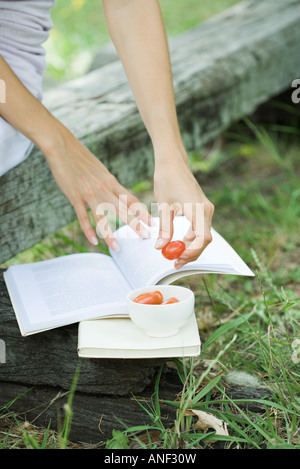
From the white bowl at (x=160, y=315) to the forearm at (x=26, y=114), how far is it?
0.56m

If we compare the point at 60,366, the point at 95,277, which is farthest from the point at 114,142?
the point at 60,366

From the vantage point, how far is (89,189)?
172 cm

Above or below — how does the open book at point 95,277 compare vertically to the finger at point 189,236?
below

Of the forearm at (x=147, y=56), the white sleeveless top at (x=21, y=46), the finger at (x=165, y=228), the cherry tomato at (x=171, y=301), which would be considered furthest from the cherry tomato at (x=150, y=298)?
the white sleeveless top at (x=21, y=46)

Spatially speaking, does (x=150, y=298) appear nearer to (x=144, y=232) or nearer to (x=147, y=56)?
(x=144, y=232)

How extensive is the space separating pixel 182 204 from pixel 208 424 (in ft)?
Answer: 1.74

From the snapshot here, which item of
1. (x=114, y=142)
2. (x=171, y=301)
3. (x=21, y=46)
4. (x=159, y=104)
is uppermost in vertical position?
(x=21, y=46)

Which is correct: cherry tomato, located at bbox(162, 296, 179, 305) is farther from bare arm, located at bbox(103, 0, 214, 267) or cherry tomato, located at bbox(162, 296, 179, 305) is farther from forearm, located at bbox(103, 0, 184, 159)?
forearm, located at bbox(103, 0, 184, 159)

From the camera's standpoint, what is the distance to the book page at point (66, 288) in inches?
56.9

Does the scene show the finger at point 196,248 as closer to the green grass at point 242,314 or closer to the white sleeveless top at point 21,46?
the green grass at point 242,314

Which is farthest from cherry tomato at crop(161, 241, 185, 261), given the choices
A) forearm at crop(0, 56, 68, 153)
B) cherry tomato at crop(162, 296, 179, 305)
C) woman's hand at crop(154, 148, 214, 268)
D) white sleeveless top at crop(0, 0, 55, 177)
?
white sleeveless top at crop(0, 0, 55, 177)

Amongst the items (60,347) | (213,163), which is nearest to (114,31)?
(60,347)

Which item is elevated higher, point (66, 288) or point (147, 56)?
point (147, 56)
